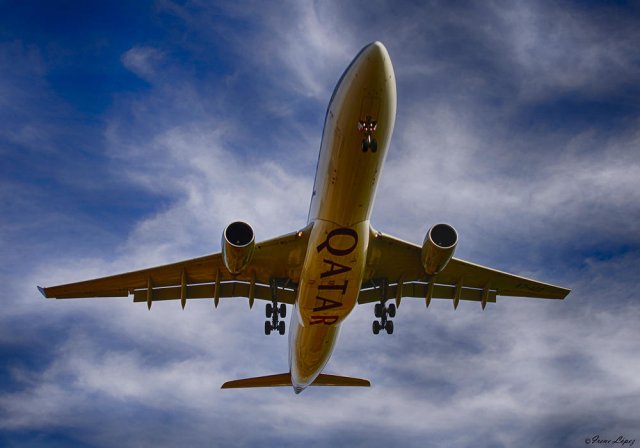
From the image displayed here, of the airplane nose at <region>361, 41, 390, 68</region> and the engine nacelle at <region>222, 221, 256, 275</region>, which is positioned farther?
the engine nacelle at <region>222, 221, 256, 275</region>

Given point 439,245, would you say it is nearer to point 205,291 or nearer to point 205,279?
point 205,279

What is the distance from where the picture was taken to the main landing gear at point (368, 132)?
1736 cm

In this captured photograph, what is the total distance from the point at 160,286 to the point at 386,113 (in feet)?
38.5

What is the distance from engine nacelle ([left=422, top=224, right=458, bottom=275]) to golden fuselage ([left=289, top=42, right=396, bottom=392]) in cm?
213

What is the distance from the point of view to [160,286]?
79.8 feet

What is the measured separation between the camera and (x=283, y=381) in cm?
2830

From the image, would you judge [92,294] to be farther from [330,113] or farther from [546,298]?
[546,298]

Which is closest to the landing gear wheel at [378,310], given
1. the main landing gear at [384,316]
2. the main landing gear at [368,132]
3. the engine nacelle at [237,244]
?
the main landing gear at [384,316]

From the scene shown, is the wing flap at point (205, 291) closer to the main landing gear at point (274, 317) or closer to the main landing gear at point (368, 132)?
the main landing gear at point (274, 317)

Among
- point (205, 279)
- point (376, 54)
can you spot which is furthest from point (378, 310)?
point (376, 54)

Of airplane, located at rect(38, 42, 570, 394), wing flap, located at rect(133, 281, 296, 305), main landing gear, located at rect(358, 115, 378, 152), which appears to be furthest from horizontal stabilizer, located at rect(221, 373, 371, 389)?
main landing gear, located at rect(358, 115, 378, 152)

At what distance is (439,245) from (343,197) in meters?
3.85

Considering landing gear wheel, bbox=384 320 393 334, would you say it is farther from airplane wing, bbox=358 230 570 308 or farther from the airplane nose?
the airplane nose

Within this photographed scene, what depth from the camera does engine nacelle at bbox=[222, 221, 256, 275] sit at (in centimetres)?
1964
